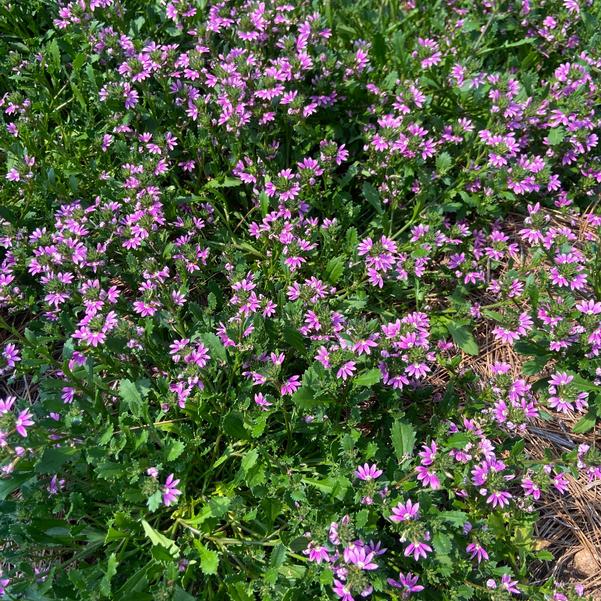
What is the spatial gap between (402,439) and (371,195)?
1477mm

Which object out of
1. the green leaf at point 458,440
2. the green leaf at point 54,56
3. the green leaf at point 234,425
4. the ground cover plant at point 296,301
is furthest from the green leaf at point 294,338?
the green leaf at point 54,56

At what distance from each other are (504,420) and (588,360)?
611 millimetres

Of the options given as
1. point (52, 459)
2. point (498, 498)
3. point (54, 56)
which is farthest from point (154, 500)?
point (54, 56)

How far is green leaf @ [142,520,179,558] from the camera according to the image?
2.40 metres

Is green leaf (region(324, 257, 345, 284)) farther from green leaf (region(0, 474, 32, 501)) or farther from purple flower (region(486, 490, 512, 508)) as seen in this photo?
green leaf (region(0, 474, 32, 501))

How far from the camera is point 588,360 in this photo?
9.52 ft

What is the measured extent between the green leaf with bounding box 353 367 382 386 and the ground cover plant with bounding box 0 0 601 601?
16 millimetres

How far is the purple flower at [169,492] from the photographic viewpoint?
239 cm

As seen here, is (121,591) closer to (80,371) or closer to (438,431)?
(80,371)

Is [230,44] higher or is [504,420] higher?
[230,44]

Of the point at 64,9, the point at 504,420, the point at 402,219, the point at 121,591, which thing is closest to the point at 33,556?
the point at 121,591

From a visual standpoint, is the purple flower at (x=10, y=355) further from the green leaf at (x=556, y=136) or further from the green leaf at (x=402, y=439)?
the green leaf at (x=556, y=136)

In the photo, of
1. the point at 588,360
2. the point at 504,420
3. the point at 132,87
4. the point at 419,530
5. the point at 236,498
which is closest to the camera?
the point at 419,530

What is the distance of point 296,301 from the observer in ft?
9.54
